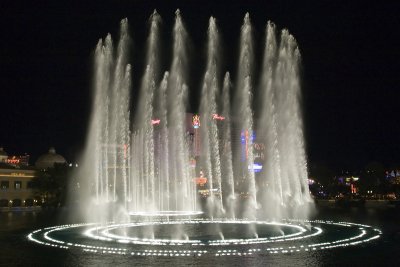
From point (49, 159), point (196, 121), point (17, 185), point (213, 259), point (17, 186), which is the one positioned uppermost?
point (196, 121)

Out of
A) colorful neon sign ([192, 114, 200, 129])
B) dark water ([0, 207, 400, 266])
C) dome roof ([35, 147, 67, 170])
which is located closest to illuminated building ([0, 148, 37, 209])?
dome roof ([35, 147, 67, 170])

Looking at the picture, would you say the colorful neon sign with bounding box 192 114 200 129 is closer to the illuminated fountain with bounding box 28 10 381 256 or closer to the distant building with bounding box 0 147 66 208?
the illuminated fountain with bounding box 28 10 381 256

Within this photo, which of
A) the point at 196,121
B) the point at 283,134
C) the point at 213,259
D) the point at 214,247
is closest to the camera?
the point at 213,259

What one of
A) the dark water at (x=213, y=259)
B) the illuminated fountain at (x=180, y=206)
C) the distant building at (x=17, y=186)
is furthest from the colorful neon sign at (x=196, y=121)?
the dark water at (x=213, y=259)

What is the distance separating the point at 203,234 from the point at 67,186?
41529 millimetres

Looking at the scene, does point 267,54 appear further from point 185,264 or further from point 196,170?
point 196,170

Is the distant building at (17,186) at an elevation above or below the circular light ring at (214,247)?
above

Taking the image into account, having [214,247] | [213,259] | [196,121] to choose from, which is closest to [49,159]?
[214,247]

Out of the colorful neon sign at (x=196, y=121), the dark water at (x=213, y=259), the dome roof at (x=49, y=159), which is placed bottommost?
the dark water at (x=213, y=259)

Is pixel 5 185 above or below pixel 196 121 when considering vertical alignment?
below

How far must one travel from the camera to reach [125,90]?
42969mm

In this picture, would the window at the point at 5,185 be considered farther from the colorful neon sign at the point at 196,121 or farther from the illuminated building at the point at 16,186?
the colorful neon sign at the point at 196,121

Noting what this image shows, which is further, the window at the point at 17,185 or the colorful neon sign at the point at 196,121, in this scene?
the colorful neon sign at the point at 196,121

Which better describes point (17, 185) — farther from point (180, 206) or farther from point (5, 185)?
point (180, 206)
